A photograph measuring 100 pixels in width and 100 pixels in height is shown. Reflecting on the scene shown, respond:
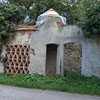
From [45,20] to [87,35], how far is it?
288cm

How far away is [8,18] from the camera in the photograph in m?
11.4

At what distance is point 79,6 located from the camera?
18.1 meters

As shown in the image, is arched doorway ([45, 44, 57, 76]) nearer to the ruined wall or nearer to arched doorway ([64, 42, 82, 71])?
arched doorway ([64, 42, 82, 71])

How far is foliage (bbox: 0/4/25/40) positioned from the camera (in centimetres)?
1059

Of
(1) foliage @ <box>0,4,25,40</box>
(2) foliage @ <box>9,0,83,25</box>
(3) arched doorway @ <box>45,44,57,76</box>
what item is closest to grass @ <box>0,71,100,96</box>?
(3) arched doorway @ <box>45,44,57,76</box>

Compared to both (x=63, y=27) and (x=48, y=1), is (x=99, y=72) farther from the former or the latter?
(x=48, y=1)

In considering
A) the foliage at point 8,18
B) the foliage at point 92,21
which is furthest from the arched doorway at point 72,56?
the foliage at point 8,18

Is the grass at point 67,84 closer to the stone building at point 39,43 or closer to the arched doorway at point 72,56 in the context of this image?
the stone building at point 39,43

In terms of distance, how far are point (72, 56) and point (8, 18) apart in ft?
18.2

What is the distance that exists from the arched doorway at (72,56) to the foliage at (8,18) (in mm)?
4274

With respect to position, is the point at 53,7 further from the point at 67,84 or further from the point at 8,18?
the point at 67,84

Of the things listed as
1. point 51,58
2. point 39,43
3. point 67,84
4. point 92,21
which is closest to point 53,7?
point 51,58

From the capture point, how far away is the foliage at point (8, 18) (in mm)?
10594

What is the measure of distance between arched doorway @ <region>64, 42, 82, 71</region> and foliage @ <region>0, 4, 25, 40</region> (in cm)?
427
